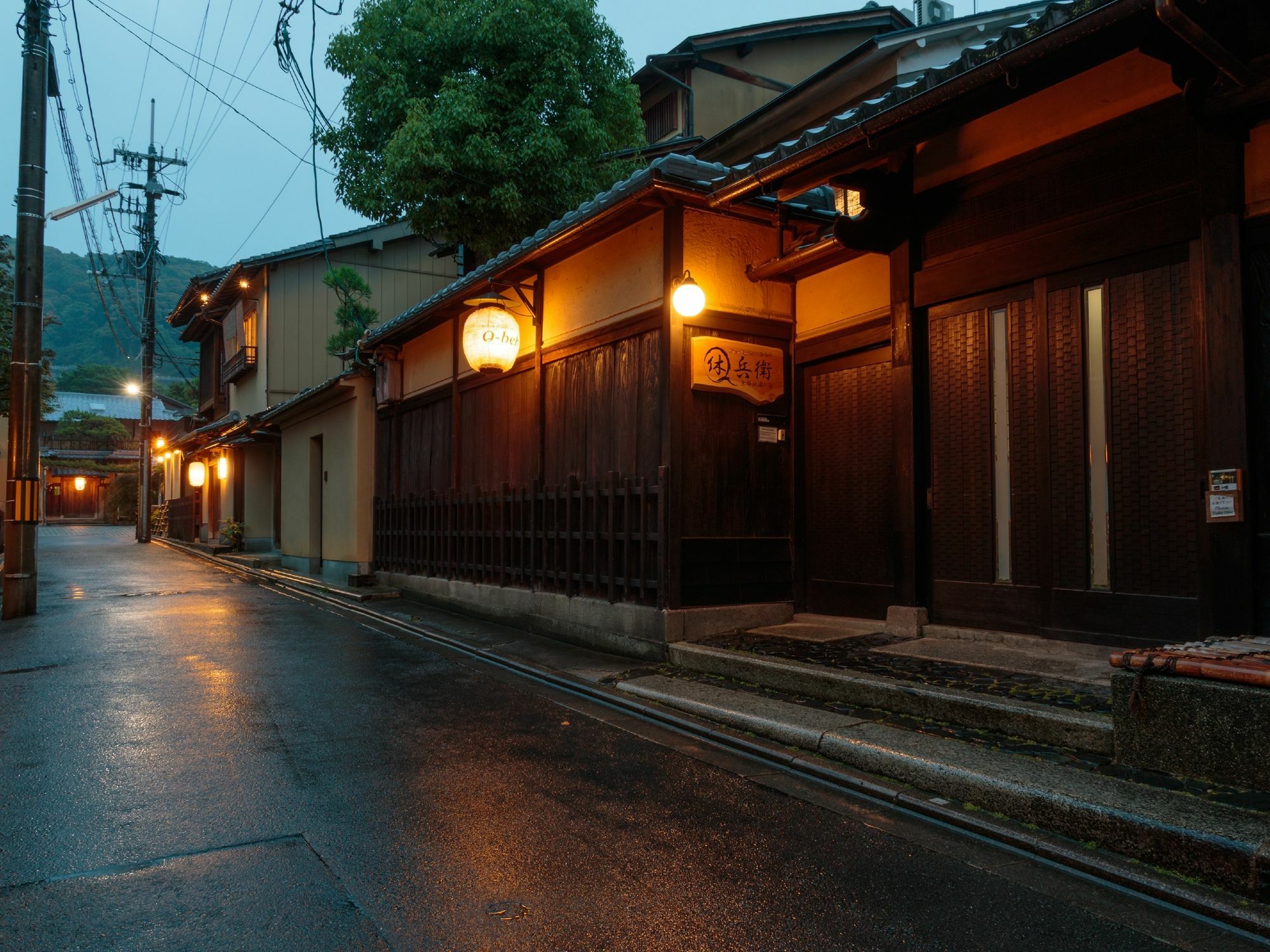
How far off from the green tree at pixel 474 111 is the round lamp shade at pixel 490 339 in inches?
216

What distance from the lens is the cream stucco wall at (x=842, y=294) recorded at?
29.3 ft

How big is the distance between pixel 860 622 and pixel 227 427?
79.0ft

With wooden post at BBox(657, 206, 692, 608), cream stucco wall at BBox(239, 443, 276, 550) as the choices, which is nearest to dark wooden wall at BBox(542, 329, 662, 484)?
wooden post at BBox(657, 206, 692, 608)

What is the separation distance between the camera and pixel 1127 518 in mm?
6582

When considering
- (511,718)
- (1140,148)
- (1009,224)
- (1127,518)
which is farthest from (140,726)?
(1140,148)

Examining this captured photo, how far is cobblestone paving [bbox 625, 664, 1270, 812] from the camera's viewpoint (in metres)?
4.30

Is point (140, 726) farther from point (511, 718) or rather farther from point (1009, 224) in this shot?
point (1009, 224)

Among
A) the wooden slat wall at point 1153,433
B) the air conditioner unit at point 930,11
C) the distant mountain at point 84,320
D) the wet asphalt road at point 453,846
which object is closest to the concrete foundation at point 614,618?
the wet asphalt road at point 453,846

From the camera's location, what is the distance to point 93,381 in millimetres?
76312

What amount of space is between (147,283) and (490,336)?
95.2 feet

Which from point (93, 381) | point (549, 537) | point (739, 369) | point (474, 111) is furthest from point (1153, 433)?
point (93, 381)

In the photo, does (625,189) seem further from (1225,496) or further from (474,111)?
(474,111)

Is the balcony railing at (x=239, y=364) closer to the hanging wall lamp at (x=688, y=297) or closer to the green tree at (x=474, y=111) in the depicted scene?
the green tree at (x=474, y=111)

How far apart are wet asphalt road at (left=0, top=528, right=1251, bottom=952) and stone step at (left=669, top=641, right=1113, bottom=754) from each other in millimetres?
1236
